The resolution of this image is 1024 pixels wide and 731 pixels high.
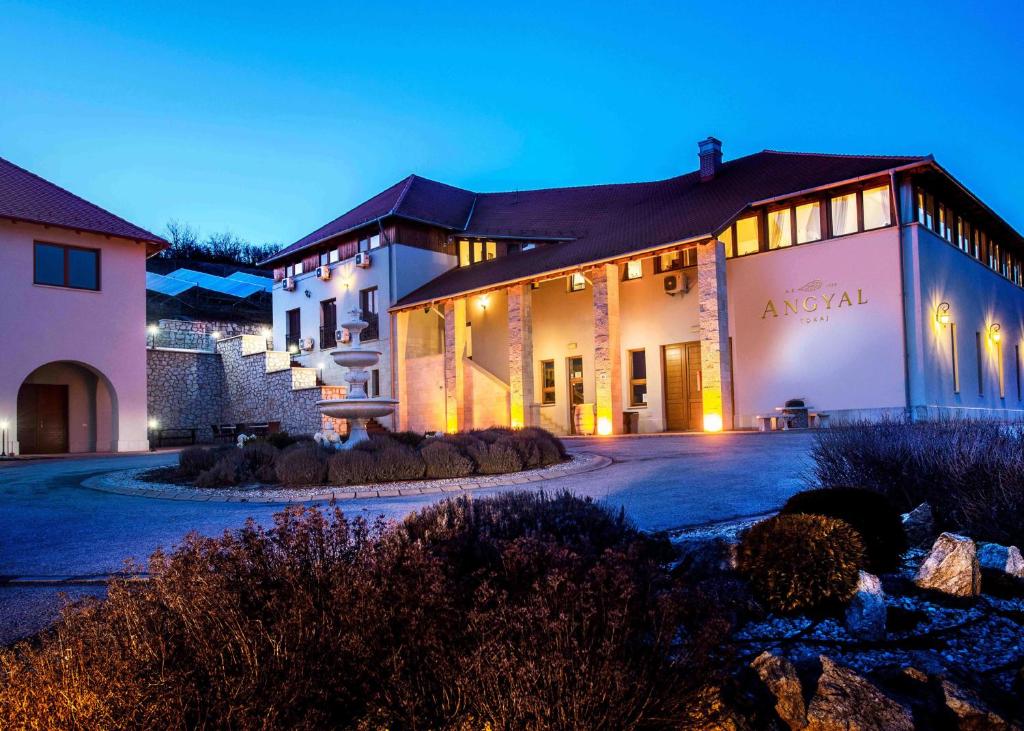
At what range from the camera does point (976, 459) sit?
5.80 metres

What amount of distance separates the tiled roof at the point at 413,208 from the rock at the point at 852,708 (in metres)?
26.3

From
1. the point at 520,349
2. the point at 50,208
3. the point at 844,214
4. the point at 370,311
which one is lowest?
the point at 520,349

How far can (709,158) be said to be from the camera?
947 inches

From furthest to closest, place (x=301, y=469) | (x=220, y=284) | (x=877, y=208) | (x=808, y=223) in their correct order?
(x=220, y=284), (x=808, y=223), (x=877, y=208), (x=301, y=469)

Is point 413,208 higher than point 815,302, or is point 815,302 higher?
point 413,208

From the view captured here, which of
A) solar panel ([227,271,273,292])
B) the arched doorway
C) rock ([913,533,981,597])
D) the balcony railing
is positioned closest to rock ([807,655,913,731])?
rock ([913,533,981,597])

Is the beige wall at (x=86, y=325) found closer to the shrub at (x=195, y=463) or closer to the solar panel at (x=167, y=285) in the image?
the shrub at (x=195, y=463)

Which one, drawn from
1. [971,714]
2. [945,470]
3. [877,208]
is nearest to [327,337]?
[877,208]

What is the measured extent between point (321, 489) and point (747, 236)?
589 inches

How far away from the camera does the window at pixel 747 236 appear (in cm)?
2072

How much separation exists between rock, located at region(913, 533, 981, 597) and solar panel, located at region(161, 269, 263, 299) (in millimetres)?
35273

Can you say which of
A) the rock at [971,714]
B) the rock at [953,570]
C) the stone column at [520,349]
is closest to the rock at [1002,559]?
the rock at [953,570]

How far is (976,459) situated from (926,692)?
11.4 ft

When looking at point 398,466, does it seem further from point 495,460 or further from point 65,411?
point 65,411
